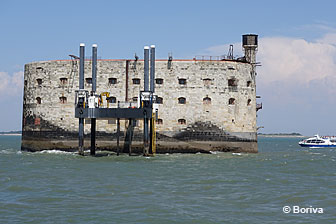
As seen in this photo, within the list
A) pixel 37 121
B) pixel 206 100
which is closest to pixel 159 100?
pixel 206 100

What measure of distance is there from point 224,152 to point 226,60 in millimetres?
9111

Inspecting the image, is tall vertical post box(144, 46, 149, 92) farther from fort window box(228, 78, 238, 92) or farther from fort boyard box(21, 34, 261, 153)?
fort window box(228, 78, 238, 92)

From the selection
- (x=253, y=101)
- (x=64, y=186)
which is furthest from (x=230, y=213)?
(x=253, y=101)

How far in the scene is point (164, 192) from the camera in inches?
906

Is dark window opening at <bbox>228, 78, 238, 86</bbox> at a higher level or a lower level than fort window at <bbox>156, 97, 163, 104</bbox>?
higher

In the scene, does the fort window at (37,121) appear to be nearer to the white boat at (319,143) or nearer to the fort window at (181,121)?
the fort window at (181,121)

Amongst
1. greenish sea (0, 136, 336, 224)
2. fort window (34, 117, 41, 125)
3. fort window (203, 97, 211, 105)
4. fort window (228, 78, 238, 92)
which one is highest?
fort window (228, 78, 238, 92)

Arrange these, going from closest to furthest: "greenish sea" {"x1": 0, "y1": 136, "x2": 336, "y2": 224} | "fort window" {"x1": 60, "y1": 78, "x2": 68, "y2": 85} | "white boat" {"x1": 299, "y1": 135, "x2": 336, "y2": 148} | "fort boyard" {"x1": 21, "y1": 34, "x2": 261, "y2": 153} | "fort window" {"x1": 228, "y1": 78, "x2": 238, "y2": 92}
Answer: "greenish sea" {"x1": 0, "y1": 136, "x2": 336, "y2": 224} → "fort boyard" {"x1": 21, "y1": 34, "x2": 261, "y2": 153} → "fort window" {"x1": 228, "y1": 78, "x2": 238, "y2": 92} → "fort window" {"x1": 60, "y1": 78, "x2": 68, "y2": 85} → "white boat" {"x1": 299, "y1": 135, "x2": 336, "y2": 148}

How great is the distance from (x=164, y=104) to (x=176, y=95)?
1.39 metres

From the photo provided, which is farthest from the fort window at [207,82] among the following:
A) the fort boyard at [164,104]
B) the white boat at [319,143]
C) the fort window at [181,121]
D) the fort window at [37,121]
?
the white boat at [319,143]

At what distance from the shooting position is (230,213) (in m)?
18.7

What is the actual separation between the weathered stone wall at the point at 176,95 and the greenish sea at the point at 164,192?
9.75 metres

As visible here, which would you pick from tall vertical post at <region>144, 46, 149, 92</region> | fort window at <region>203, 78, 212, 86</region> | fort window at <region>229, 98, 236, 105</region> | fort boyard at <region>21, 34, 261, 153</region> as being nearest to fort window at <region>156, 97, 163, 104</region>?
fort boyard at <region>21, 34, 261, 153</region>

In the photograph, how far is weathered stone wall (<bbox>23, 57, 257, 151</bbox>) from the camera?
46188 millimetres
